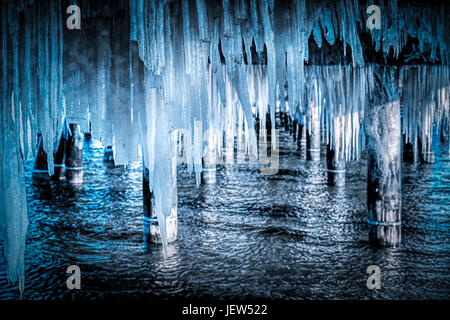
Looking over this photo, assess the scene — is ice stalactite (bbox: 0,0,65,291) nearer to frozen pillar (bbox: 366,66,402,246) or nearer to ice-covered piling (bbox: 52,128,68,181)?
frozen pillar (bbox: 366,66,402,246)

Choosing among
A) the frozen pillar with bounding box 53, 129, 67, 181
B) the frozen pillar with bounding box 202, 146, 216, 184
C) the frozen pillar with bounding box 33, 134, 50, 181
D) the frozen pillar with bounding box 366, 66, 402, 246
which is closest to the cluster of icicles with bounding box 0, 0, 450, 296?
the frozen pillar with bounding box 366, 66, 402, 246

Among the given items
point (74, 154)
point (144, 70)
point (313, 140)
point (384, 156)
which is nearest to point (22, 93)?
point (144, 70)

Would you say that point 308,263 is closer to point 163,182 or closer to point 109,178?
point 163,182

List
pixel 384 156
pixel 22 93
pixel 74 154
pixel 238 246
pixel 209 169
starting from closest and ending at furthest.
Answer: pixel 22 93, pixel 384 156, pixel 238 246, pixel 74 154, pixel 209 169

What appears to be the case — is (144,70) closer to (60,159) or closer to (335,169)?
(335,169)

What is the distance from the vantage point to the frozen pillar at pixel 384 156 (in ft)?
19.9

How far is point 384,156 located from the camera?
20.2 ft

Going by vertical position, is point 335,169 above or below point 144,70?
below

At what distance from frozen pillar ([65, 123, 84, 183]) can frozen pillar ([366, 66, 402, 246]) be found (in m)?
8.15

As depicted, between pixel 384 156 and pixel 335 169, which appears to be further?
pixel 335 169

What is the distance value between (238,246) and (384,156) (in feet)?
8.98
